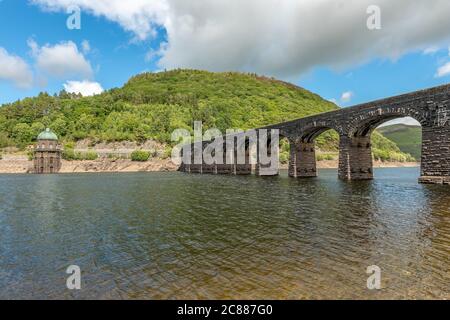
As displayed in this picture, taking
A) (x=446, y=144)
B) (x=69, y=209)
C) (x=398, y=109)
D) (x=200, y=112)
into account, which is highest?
(x=200, y=112)

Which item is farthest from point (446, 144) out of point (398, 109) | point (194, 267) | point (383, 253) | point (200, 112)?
point (200, 112)

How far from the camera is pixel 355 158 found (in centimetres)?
4100

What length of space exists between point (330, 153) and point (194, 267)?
415 feet

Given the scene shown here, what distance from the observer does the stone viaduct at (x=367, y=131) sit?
2906 centimetres

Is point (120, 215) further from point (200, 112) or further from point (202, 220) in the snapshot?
point (200, 112)

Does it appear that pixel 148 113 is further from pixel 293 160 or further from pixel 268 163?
pixel 293 160

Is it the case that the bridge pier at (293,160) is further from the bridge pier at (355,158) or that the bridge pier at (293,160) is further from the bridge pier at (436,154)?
the bridge pier at (436,154)

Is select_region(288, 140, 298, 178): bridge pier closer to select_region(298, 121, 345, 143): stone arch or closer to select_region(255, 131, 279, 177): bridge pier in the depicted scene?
select_region(298, 121, 345, 143): stone arch

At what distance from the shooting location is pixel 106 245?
37.2ft

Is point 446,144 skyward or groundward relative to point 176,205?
skyward

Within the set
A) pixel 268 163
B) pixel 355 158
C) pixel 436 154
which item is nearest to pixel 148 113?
pixel 268 163

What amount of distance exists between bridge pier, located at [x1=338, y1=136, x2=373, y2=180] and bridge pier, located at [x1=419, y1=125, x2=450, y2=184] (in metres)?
9.54

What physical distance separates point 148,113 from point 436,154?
129 metres

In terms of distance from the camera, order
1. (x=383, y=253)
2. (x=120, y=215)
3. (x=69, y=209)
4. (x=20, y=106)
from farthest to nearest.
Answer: (x=20, y=106), (x=69, y=209), (x=120, y=215), (x=383, y=253)
